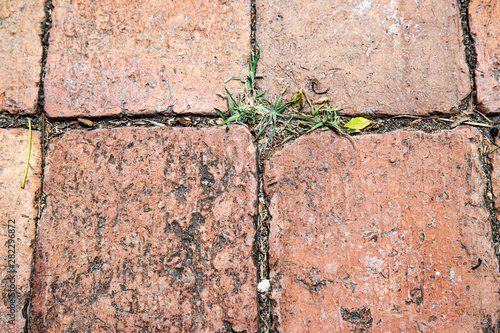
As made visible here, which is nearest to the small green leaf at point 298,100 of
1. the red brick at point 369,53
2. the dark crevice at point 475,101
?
the red brick at point 369,53

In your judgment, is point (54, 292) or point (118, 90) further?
point (118, 90)

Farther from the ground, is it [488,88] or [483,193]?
[488,88]

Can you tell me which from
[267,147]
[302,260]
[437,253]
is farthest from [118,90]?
[437,253]

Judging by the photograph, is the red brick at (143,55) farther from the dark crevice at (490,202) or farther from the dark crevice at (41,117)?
the dark crevice at (490,202)

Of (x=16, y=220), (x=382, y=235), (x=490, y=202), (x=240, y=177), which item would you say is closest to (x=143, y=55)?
(x=240, y=177)

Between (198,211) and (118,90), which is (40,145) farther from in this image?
(198,211)

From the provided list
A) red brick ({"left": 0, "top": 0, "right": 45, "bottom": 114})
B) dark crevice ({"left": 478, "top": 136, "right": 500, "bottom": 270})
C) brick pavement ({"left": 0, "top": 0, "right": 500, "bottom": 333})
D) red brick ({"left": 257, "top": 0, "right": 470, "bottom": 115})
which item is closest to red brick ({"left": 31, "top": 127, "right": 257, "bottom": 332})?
brick pavement ({"left": 0, "top": 0, "right": 500, "bottom": 333})
